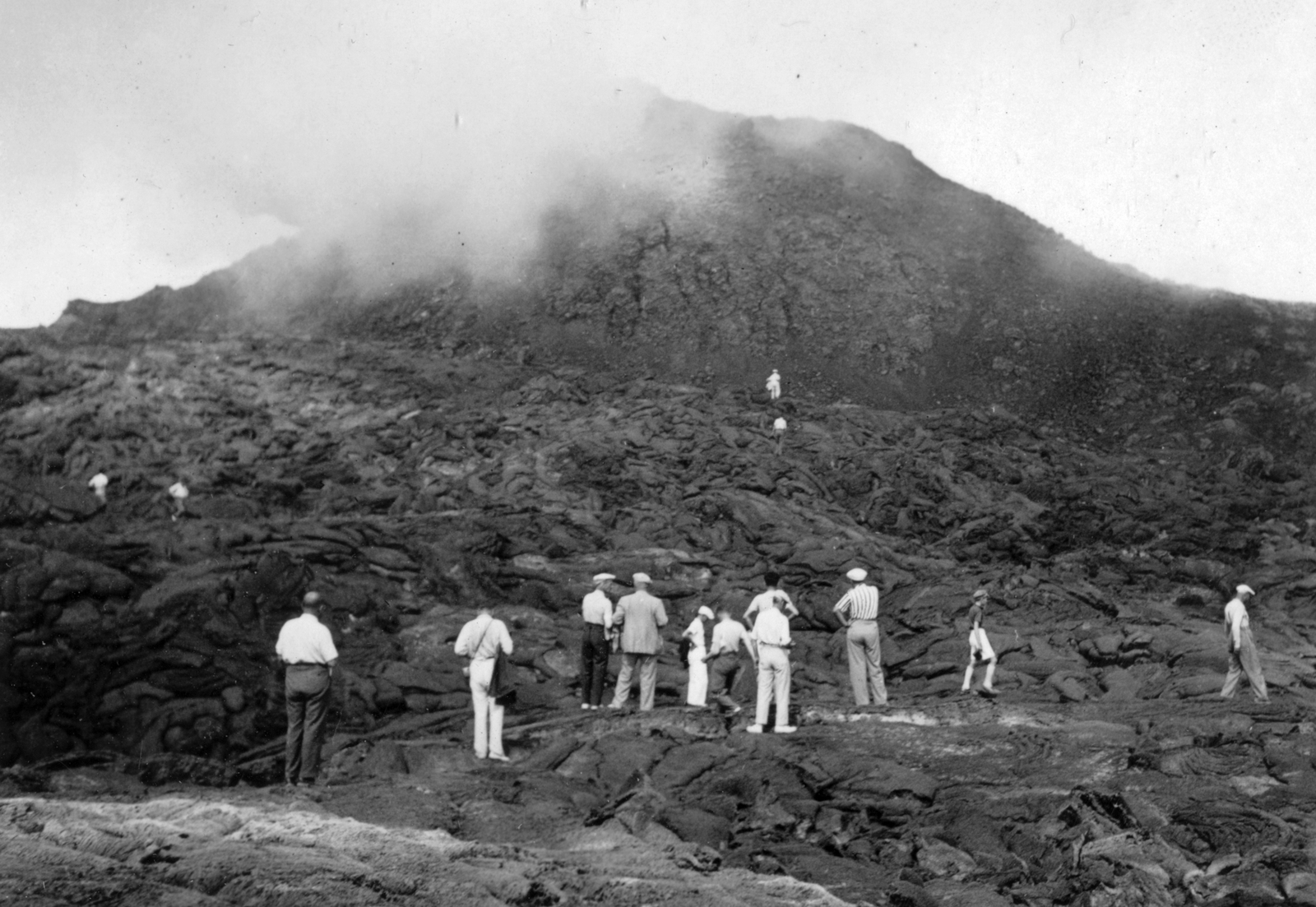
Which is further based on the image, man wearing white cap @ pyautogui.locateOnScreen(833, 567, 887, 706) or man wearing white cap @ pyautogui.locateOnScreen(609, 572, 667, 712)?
man wearing white cap @ pyautogui.locateOnScreen(609, 572, 667, 712)

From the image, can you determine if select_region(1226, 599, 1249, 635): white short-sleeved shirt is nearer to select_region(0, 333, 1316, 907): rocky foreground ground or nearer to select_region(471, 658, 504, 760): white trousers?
select_region(0, 333, 1316, 907): rocky foreground ground

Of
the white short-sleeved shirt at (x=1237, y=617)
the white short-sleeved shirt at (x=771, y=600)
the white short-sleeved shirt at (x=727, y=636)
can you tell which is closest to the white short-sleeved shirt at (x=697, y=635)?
the white short-sleeved shirt at (x=727, y=636)

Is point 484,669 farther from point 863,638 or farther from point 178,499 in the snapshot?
point 178,499

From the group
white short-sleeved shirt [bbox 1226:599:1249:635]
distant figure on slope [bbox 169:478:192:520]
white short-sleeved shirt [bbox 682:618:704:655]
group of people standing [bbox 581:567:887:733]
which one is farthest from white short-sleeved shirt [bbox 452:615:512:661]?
distant figure on slope [bbox 169:478:192:520]

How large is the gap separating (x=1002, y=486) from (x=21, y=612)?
84.6 ft

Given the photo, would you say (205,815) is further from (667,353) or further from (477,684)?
(667,353)

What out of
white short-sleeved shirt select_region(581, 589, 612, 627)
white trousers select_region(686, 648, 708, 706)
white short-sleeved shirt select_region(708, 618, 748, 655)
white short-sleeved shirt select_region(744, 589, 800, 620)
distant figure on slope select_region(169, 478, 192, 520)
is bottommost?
white trousers select_region(686, 648, 708, 706)

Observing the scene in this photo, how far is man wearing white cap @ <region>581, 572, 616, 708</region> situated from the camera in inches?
589

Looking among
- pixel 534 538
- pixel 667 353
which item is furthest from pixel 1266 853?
pixel 667 353

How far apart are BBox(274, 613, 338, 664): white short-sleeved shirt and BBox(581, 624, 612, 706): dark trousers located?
14.9 ft

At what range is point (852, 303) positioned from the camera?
5028cm

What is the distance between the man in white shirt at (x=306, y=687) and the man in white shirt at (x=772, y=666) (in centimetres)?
455

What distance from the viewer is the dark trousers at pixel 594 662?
15.1 meters

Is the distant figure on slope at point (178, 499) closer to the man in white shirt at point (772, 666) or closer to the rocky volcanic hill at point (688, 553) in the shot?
the rocky volcanic hill at point (688, 553)
